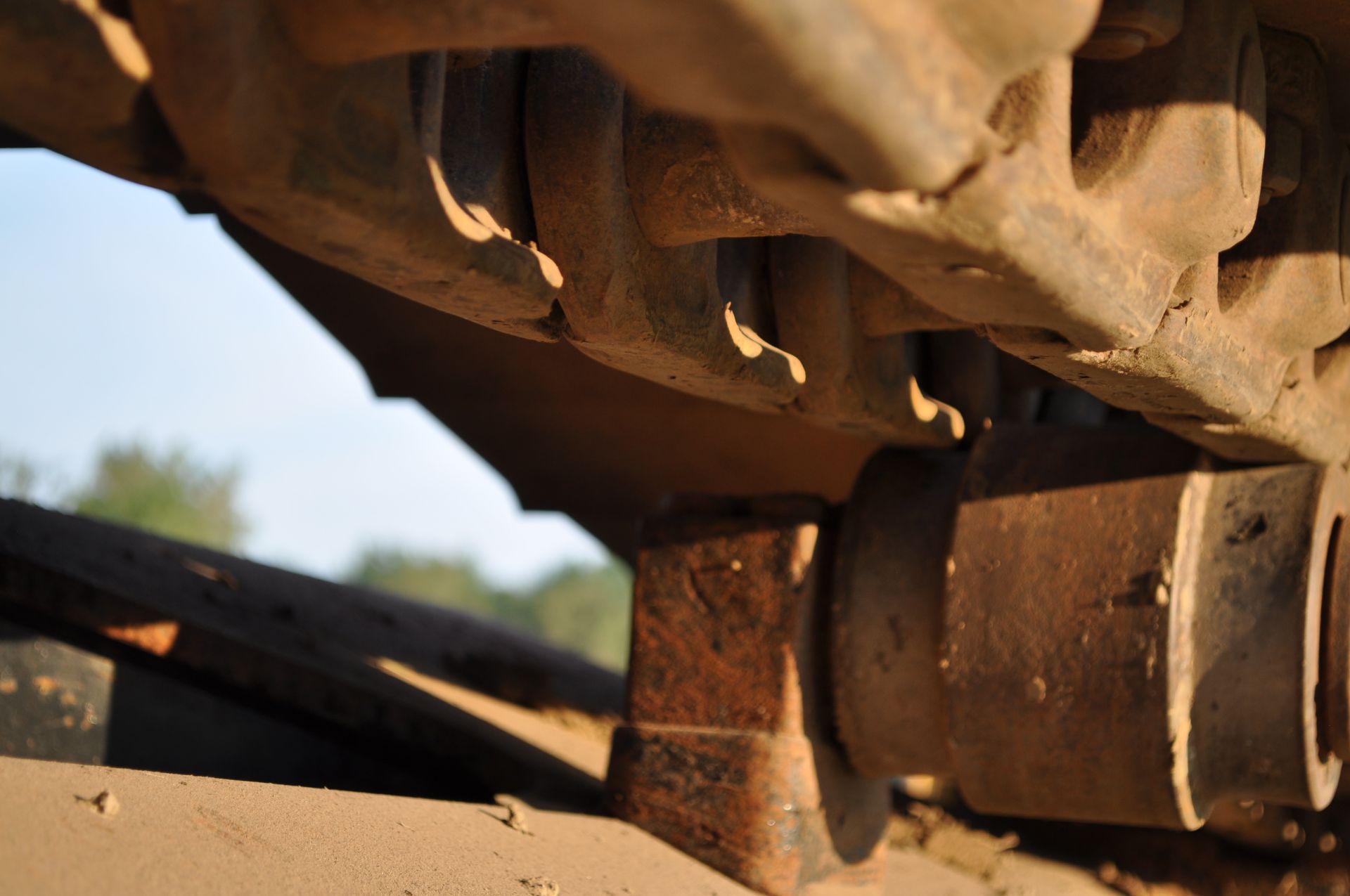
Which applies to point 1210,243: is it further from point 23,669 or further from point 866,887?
point 23,669

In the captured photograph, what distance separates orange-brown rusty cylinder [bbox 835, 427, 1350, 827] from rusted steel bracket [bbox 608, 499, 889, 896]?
21cm

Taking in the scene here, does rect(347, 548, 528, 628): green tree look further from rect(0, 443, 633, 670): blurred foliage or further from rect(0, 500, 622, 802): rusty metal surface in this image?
rect(0, 500, 622, 802): rusty metal surface

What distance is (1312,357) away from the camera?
2.45 metres

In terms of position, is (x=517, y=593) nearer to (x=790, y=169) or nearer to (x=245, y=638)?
(x=245, y=638)

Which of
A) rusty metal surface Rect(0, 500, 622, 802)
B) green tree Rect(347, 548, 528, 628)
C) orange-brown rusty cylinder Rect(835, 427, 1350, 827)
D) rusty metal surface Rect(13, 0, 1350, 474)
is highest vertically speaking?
green tree Rect(347, 548, 528, 628)

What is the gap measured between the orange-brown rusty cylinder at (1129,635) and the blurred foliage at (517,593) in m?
27.9

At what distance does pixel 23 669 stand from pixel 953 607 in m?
1.86

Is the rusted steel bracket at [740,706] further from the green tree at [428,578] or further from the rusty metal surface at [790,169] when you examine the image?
the green tree at [428,578]

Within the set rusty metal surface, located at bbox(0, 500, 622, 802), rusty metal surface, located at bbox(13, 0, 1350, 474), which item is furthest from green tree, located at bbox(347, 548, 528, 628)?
rusty metal surface, located at bbox(13, 0, 1350, 474)

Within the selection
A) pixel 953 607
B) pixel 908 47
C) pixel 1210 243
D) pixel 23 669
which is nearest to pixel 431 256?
pixel 908 47

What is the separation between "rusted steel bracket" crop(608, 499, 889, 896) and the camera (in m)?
2.44

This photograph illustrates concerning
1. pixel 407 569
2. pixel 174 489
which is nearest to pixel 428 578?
pixel 407 569

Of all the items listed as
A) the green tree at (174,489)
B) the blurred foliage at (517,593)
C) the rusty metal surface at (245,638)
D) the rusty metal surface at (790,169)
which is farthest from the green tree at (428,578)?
the rusty metal surface at (790,169)

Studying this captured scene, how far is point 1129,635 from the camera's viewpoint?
2.23 m
